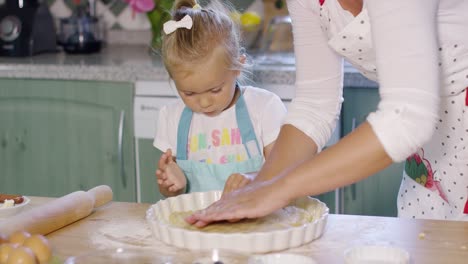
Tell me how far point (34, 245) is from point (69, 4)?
2.49 metres

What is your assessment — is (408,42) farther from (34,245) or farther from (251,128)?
(251,128)

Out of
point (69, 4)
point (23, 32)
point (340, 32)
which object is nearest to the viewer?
point (340, 32)

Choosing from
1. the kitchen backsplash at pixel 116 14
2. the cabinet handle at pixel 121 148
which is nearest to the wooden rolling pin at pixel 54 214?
the cabinet handle at pixel 121 148

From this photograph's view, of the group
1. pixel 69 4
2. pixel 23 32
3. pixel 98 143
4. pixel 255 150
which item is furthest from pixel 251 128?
pixel 69 4

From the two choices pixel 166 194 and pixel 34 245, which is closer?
pixel 34 245

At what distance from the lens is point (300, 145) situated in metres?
1.47

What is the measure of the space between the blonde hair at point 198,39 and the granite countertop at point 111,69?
2.06 feet

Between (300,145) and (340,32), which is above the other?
(340,32)

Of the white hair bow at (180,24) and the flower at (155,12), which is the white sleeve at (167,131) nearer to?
the white hair bow at (180,24)

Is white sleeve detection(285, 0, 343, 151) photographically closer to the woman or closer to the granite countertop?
the woman

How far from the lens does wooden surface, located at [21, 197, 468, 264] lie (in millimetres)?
1208

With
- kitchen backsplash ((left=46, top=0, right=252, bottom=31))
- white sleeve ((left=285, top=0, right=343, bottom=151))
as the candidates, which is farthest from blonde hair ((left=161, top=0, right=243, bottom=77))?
kitchen backsplash ((left=46, top=0, right=252, bottom=31))

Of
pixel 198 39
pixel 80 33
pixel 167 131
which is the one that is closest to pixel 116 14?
pixel 80 33

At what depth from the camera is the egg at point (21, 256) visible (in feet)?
3.62
